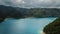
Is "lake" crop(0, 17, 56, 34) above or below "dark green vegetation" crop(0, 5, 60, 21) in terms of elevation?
below

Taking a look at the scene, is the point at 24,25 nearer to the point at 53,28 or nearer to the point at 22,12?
the point at 22,12

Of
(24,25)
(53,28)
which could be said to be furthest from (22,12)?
(53,28)

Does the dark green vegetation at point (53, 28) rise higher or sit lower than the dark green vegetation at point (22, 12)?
lower

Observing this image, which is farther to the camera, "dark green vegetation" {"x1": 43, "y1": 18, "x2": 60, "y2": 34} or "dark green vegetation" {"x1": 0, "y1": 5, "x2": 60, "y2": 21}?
"dark green vegetation" {"x1": 0, "y1": 5, "x2": 60, "y2": 21}

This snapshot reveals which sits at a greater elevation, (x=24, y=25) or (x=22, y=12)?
(x=22, y=12)

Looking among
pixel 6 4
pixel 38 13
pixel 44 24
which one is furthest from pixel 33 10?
pixel 6 4

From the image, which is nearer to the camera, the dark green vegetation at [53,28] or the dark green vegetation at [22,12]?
the dark green vegetation at [53,28]
